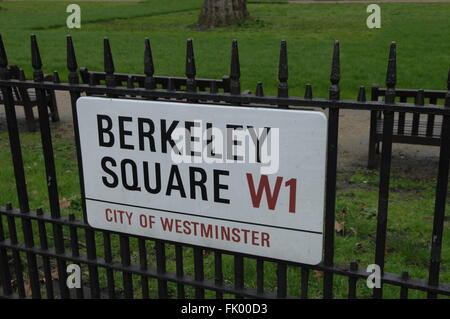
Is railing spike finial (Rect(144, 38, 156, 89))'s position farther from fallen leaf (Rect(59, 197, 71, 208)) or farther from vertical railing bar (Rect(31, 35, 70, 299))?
fallen leaf (Rect(59, 197, 71, 208))

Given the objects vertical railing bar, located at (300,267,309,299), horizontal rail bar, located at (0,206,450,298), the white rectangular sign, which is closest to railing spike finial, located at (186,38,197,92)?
the white rectangular sign

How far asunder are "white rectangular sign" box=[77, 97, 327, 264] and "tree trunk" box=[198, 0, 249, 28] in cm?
1852

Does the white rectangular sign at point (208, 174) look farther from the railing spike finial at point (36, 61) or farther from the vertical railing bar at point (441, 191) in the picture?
the vertical railing bar at point (441, 191)

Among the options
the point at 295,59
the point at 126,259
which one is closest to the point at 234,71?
the point at 126,259

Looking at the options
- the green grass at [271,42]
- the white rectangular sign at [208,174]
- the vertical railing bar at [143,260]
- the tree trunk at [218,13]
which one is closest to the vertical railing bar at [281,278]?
the white rectangular sign at [208,174]

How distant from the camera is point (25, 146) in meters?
7.76

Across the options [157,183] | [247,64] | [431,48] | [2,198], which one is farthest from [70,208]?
[431,48]

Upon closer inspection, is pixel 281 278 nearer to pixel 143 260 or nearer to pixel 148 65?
pixel 143 260

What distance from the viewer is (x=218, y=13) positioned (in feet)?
69.2

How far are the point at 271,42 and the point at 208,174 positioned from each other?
14.2 m

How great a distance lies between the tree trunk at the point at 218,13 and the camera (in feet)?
69.2

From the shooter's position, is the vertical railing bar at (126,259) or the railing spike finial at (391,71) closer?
the railing spike finial at (391,71)

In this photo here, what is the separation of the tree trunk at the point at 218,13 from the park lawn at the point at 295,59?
531mm

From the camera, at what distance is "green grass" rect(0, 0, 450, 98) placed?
460 inches
